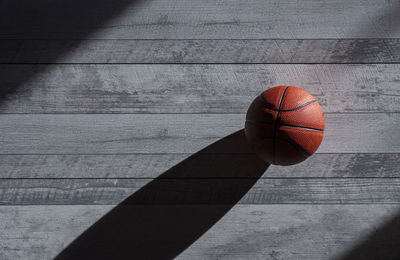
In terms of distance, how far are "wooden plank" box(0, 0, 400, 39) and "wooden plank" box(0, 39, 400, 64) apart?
0.10ft

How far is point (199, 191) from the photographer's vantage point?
143cm

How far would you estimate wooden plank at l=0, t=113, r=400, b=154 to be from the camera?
1432 millimetres

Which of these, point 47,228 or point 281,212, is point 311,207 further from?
point 47,228

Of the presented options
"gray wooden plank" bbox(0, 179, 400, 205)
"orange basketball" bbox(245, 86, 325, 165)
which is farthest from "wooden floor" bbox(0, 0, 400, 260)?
"orange basketball" bbox(245, 86, 325, 165)

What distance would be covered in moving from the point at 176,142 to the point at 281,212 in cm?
55

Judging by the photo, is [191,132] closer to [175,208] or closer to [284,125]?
[175,208]

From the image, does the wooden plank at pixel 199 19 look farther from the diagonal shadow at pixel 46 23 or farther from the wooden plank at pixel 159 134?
the wooden plank at pixel 159 134

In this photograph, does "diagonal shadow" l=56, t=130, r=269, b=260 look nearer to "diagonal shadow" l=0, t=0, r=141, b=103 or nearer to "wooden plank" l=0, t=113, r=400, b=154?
"wooden plank" l=0, t=113, r=400, b=154

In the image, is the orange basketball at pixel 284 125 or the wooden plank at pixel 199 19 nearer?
the orange basketball at pixel 284 125

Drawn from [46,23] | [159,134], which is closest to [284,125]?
[159,134]

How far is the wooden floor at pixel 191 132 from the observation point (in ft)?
4.66

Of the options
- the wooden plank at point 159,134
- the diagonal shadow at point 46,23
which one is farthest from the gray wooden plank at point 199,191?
the diagonal shadow at point 46,23

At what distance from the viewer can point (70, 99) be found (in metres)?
1.46

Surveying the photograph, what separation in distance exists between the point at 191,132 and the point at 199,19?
0.51 metres
